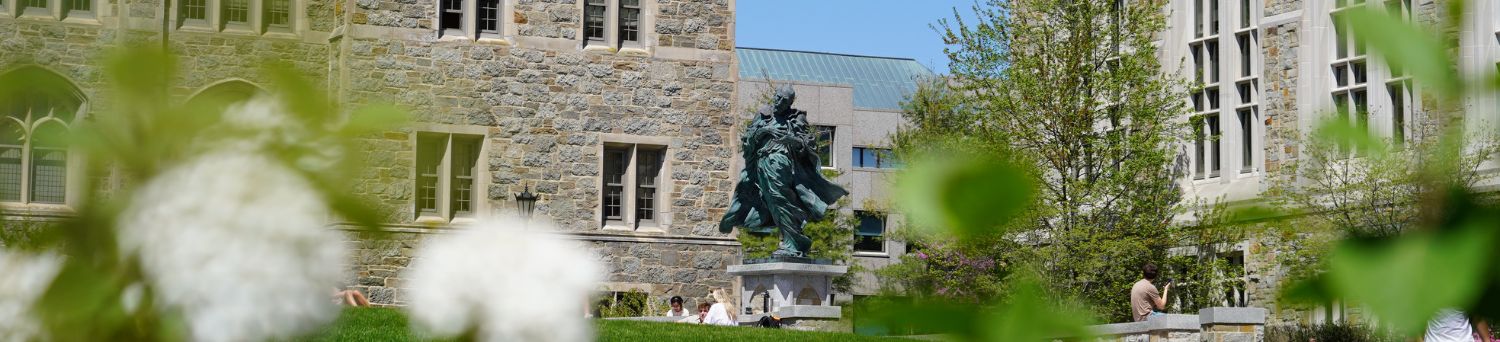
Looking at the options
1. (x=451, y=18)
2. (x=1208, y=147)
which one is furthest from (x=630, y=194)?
(x=1208, y=147)

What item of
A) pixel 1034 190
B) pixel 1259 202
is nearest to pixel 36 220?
pixel 1034 190

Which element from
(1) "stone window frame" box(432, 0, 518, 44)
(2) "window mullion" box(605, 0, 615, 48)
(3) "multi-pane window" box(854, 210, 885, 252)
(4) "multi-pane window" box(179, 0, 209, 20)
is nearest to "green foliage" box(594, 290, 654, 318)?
(2) "window mullion" box(605, 0, 615, 48)

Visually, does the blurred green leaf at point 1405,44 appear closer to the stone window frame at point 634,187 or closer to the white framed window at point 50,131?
the white framed window at point 50,131

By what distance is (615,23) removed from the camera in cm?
2239

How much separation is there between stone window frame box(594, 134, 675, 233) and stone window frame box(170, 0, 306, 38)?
69.0 feet

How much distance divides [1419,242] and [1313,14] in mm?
23242

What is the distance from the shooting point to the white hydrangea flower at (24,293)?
0.70 metres

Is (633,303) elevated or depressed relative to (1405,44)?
depressed

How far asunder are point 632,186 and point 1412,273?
852 inches

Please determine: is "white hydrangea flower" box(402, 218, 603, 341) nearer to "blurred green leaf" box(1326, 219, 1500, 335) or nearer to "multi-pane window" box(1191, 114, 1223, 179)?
"blurred green leaf" box(1326, 219, 1500, 335)

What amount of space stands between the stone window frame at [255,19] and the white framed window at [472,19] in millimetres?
20965

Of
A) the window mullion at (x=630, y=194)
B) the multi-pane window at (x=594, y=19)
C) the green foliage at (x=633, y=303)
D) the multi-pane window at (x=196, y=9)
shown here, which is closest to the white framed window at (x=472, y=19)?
the multi-pane window at (x=594, y=19)

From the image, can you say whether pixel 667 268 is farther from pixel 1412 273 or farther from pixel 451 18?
pixel 1412 273

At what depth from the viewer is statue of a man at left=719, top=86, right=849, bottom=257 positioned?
1711 cm
